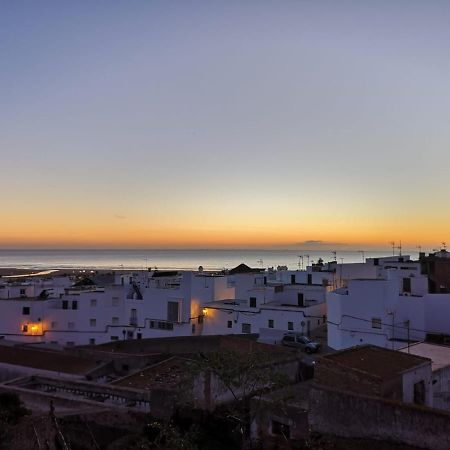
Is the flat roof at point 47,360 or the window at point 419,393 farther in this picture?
the flat roof at point 47,360

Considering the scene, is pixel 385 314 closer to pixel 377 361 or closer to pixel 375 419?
pixel 377 361

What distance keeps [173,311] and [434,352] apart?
23.2 metres

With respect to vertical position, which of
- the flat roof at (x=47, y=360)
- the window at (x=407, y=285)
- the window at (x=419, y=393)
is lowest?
the flat roof at (x=47, y=360)

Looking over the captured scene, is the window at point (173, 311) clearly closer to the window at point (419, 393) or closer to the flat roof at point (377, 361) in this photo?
the flat roof at point (377, 361)

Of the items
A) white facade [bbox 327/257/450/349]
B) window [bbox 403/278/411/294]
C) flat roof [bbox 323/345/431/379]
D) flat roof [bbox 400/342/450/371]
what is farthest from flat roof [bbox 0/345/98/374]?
window [bbox 403/278/411/294]

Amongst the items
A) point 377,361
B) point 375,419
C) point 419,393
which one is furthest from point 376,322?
point 375,419

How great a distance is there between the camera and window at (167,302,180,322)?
4278cm

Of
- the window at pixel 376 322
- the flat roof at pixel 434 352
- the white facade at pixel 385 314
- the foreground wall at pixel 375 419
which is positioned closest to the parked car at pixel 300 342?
the white facade at pixel 385 314

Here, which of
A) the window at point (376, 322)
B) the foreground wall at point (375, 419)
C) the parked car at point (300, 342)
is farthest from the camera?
the parked car at point (300, 342)

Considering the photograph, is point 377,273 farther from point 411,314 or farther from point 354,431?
point 354,431

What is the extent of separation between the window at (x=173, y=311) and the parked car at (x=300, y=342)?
10.6 metres

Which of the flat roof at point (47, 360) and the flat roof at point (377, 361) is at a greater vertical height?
the flat roof at point (377, 361)

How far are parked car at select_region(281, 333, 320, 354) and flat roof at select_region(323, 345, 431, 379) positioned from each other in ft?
41.6

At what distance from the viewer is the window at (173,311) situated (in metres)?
42.8
